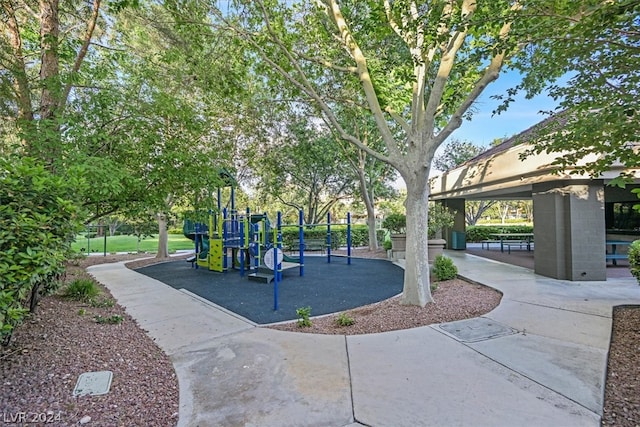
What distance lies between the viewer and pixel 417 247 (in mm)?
5398

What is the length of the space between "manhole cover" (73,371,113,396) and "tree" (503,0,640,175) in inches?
223

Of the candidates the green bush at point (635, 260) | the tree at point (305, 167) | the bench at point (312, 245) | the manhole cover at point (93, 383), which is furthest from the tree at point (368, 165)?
the manhole cover at point (93, 383)

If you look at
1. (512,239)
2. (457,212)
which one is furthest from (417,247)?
(512,239)

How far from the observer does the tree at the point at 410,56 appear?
4.76 metres

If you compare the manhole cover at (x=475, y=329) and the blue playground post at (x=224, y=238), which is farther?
the blue playground post at (x=224, y=238)

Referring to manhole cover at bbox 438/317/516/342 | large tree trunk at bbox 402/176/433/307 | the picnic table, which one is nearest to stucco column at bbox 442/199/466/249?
the picnic table

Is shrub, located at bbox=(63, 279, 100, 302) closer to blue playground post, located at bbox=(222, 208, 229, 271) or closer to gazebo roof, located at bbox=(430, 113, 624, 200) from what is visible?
blue playground post, located at bbox=(222, 208, 229, 271)

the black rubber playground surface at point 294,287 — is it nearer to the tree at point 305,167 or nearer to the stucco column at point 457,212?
the tree at point 305,167

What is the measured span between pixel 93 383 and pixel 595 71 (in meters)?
7.01

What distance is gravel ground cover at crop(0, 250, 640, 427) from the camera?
245 cm

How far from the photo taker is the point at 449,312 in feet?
16.6

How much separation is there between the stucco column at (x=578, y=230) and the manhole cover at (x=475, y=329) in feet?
14.4

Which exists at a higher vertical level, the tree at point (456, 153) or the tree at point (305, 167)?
the tree at point (456, 153)

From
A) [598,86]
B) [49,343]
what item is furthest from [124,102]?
[598,86]
